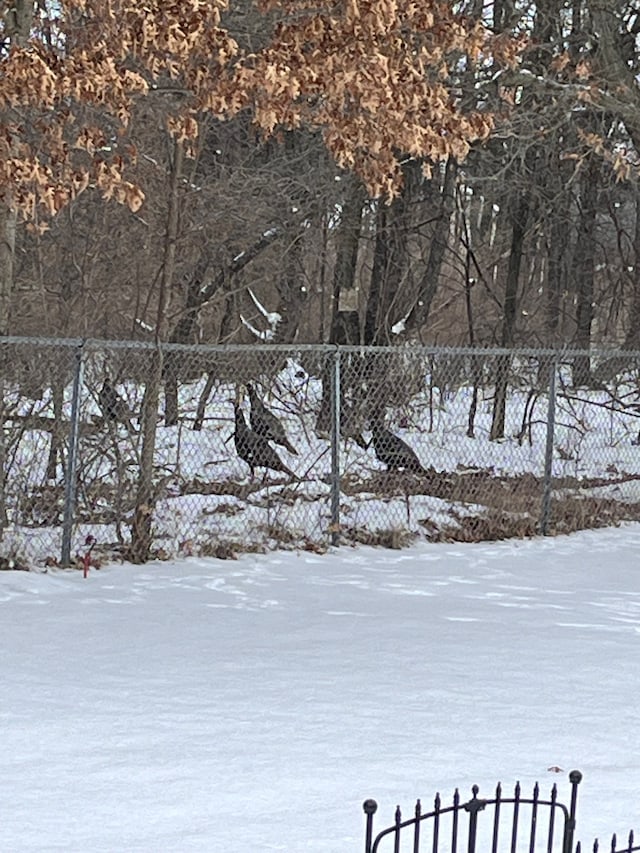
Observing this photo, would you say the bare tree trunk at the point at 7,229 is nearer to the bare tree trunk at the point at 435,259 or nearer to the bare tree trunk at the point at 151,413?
the bare tree trunk at the point at 151,413

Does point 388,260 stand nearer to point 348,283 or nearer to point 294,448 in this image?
point 348,283

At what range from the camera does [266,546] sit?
32.4 feet

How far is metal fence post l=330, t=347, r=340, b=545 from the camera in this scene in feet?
32.5

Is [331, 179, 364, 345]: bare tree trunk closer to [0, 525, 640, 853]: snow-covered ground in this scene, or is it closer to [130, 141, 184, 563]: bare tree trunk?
[130, 141, 184, 563]: bare tree trunk

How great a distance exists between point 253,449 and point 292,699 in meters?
5.45

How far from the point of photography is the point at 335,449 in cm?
1002

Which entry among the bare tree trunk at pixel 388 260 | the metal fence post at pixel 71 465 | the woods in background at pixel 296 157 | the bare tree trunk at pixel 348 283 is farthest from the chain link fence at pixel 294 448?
the bare tree trunk at pixel 388 260

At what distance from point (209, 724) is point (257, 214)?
8.70m

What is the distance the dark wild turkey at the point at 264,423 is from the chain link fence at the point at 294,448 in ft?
0.06

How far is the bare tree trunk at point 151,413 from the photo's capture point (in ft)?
30.6

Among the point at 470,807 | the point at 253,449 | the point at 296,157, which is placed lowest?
the point at 470,807

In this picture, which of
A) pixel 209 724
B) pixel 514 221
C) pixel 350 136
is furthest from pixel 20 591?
pixel 514 221

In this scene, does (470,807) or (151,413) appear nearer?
(470,807)

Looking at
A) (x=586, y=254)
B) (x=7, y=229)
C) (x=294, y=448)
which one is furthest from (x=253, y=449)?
(x=586, y=254)
